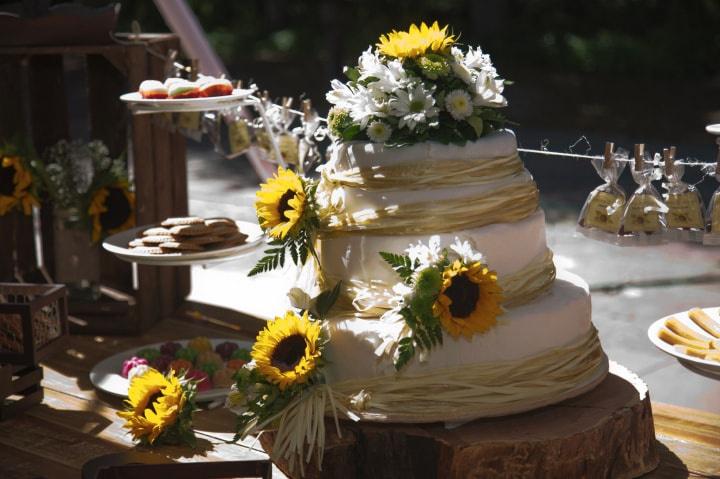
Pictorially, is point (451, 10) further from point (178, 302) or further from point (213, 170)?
point (178, 302)

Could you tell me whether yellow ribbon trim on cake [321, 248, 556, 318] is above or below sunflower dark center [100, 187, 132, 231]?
above

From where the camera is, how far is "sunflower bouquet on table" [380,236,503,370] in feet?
10.7

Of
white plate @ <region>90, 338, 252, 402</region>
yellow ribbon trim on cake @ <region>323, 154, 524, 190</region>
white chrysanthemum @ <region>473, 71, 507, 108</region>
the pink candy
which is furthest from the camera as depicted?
the pink candy

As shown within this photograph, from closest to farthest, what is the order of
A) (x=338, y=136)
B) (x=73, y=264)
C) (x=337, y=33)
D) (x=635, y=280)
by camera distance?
(x=338, y=136), (x=73, y=264), (x=635, y=280), (x=337, y=33)

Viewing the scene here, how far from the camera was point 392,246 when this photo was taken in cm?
346

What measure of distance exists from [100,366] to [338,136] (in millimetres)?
1823

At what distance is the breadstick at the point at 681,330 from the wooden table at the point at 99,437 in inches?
19.1

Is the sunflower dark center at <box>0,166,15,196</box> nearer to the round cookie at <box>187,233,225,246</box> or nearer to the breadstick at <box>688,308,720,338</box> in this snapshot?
the round cookie at <box>187,233,225,246</box>

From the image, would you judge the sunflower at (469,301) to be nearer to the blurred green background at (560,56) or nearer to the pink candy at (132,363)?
the pink candy at (132,363)

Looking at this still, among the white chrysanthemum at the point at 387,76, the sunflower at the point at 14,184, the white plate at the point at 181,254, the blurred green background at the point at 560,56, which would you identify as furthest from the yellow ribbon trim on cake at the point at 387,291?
the blurred green background at the point at 560,56

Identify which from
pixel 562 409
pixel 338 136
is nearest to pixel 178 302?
pixel 338 136

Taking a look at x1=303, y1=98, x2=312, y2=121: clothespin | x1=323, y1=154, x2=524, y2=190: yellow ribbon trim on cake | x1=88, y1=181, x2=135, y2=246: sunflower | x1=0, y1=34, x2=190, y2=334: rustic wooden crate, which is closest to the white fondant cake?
x1=323, y1=154, x2=524, y2=190: yellow ribbon trim on cake

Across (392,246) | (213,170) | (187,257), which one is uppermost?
(392,246)

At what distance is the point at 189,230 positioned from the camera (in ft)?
15.8
